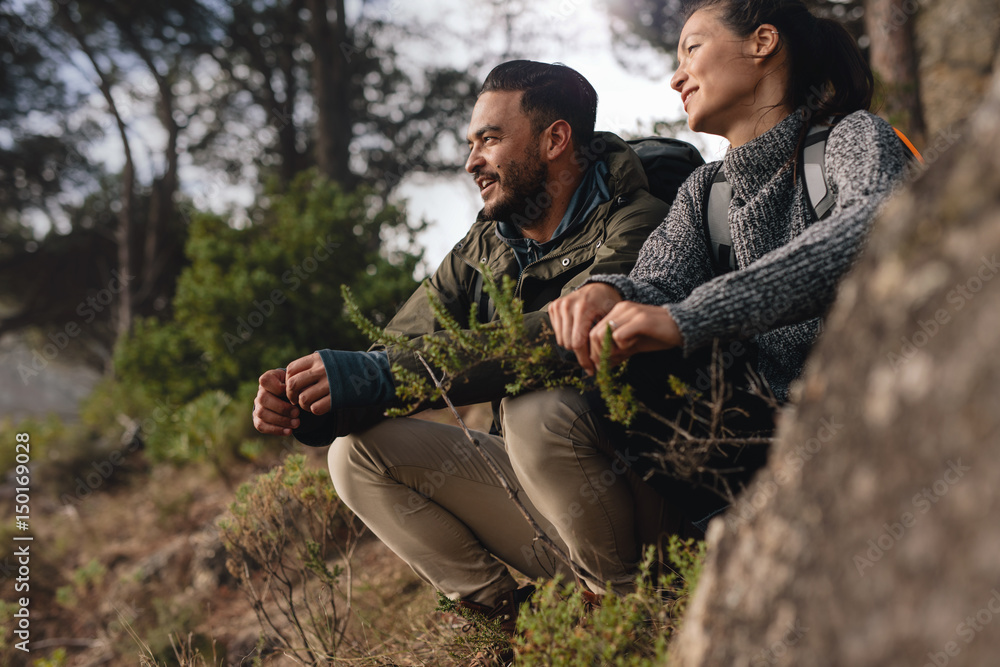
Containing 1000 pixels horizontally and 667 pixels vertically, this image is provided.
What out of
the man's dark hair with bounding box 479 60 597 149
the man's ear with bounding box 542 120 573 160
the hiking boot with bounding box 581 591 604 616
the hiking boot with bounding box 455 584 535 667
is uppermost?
the man's dark hair with bounding box 479 60 597 149

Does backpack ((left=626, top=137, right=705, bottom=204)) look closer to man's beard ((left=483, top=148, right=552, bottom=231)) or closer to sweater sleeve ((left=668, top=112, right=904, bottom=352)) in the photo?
man's beard ((left=483, top=148, right=552, bottom=231))

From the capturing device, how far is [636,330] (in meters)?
1.42

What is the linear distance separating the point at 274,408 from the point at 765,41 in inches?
73.8

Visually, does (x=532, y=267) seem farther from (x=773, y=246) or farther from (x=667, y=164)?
(x=773, y=246)

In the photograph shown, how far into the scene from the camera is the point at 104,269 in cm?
1163

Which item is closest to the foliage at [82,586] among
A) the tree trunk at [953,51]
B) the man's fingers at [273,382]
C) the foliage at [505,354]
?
the man's fingers at [273,382]

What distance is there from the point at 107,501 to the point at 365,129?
6.15 metres

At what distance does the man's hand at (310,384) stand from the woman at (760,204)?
756 millimetres

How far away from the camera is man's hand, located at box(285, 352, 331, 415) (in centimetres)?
197

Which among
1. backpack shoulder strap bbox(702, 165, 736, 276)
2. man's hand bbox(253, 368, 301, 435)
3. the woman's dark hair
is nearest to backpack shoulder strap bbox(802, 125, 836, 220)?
the woman's dark hair

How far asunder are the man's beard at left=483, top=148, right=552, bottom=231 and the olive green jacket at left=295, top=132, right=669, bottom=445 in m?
0.11

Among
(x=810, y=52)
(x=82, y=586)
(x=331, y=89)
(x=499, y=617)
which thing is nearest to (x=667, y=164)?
(x=810, y=52)

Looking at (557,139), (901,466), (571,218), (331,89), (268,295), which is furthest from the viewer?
(331,89)

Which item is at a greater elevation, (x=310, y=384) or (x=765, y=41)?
(x=765, y=41)
